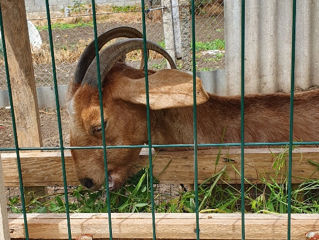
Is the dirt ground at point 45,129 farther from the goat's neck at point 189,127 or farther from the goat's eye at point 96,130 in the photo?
the goat's eye at point 96,130

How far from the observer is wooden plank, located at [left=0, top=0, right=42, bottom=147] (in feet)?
12.8

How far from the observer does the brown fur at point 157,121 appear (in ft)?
10.6

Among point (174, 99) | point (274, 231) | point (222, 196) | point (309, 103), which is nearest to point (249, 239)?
point (274, 231)

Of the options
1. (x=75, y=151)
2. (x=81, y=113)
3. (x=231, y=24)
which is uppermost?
(x=231, y=24)

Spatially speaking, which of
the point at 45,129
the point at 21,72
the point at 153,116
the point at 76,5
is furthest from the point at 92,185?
the point at 76,5

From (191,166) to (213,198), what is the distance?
0.29m

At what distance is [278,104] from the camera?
3.67m

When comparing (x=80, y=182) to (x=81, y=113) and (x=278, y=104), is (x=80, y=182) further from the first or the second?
(x=278, y=104)

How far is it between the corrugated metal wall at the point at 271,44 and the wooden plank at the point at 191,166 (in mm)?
4461

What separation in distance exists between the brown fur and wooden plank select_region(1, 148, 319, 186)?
0.54 ft

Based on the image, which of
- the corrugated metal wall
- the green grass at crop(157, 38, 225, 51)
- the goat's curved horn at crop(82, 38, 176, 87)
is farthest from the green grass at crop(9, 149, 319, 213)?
the green grass at crop(157, 38, 225, 51)

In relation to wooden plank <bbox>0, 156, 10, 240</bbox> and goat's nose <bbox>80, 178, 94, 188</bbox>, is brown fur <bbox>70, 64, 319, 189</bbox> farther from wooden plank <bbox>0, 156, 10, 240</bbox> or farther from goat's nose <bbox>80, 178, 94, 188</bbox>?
wooden plank <bbox>0, 156, 10, 240</bbox>

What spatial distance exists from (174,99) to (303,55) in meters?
5.30

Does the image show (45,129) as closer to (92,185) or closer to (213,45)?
(92,185)
